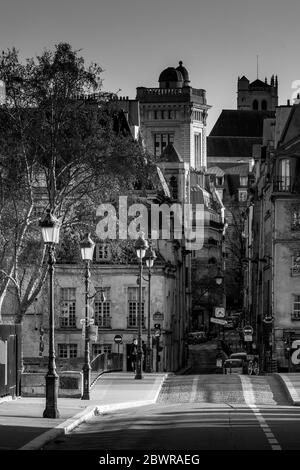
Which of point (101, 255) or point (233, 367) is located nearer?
point (233, 367)

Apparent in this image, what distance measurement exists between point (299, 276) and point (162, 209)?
2036cm

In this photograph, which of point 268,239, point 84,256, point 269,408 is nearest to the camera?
point 269,408

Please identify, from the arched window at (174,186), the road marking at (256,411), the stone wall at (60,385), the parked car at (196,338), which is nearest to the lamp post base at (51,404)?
the road marking at (256,411)

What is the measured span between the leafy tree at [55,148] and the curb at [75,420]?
10224 millimetres

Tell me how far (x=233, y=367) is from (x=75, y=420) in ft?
140

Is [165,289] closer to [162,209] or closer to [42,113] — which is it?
[162,209]

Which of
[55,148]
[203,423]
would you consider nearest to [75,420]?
[203,423]

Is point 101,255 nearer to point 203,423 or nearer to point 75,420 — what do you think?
point 75,420

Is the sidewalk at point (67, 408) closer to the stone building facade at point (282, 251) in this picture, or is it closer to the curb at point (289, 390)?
the curb at point (289, 390)

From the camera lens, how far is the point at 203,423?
38.0 metres

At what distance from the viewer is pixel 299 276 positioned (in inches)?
3725

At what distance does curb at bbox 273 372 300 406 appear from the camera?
51153 millimetres
